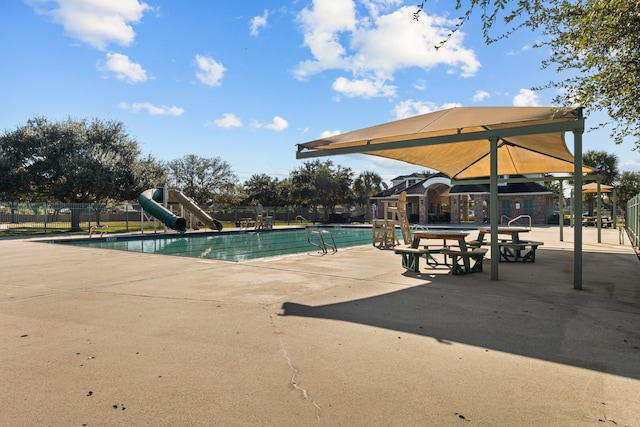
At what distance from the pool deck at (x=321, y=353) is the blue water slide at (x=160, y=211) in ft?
48.3

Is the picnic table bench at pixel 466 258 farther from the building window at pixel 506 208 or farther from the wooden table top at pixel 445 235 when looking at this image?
the building window at pixel 506 208

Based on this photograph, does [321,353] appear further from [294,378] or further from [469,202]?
[469,202]

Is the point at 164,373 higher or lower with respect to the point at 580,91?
lower

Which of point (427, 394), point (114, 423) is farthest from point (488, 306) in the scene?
point (114, 423)

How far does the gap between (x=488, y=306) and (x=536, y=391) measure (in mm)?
2497

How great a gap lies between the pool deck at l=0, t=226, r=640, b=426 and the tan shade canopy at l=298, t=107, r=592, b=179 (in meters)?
2.76

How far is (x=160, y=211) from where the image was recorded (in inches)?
856

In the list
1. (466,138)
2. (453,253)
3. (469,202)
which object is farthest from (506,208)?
(466,138)

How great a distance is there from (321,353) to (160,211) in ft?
67.9

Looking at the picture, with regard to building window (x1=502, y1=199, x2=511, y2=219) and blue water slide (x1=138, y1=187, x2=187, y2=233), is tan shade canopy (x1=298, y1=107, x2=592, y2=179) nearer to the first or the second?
blue water slide (x1=138, y1=187, x2=187, y2=233)

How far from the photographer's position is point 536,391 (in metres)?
2.64

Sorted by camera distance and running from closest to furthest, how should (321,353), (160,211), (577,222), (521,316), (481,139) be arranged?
1. (321,353)
2. (521,316)
3. (577,222)
4. (481,139)
5. (160,211)

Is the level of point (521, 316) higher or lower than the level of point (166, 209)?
lower

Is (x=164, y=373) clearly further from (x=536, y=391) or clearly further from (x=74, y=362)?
(x=536, y=391)
